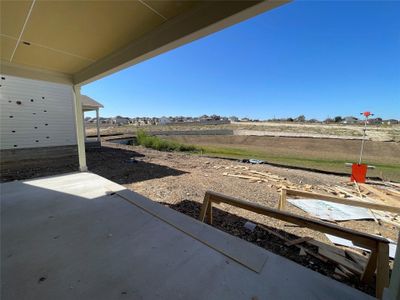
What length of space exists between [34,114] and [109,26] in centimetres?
865

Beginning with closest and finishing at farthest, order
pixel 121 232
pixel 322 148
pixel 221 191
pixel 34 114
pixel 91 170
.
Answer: pixel 121 232, pixel 221 191, pixel 91 170, pixel 34 114, pixel 322 148

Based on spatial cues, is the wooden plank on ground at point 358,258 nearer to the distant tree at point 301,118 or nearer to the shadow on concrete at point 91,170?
the shadow on concrete at point 91,170

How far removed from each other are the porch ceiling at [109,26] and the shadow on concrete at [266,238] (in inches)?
113

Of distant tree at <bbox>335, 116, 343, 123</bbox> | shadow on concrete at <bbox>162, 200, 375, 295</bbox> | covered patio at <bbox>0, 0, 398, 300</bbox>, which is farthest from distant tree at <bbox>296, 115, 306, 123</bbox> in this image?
covered patio at <bbox>0, 0, 398, 300</bbox>

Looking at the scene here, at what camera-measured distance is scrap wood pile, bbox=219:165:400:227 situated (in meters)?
4.12

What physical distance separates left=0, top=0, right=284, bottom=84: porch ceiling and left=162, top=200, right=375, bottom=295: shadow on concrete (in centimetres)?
288

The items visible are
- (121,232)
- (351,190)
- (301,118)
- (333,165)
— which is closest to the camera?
(121,232)

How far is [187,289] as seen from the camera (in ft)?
4.64

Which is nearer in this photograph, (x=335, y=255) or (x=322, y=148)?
(x=335, y=255)

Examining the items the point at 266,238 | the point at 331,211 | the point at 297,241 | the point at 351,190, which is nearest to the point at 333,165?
the point at 351,190

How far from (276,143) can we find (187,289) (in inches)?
787

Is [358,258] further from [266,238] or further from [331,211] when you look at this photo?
[331,211]

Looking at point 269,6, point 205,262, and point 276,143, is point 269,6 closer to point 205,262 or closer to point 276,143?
point 205,262

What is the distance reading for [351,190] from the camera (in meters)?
5.77
